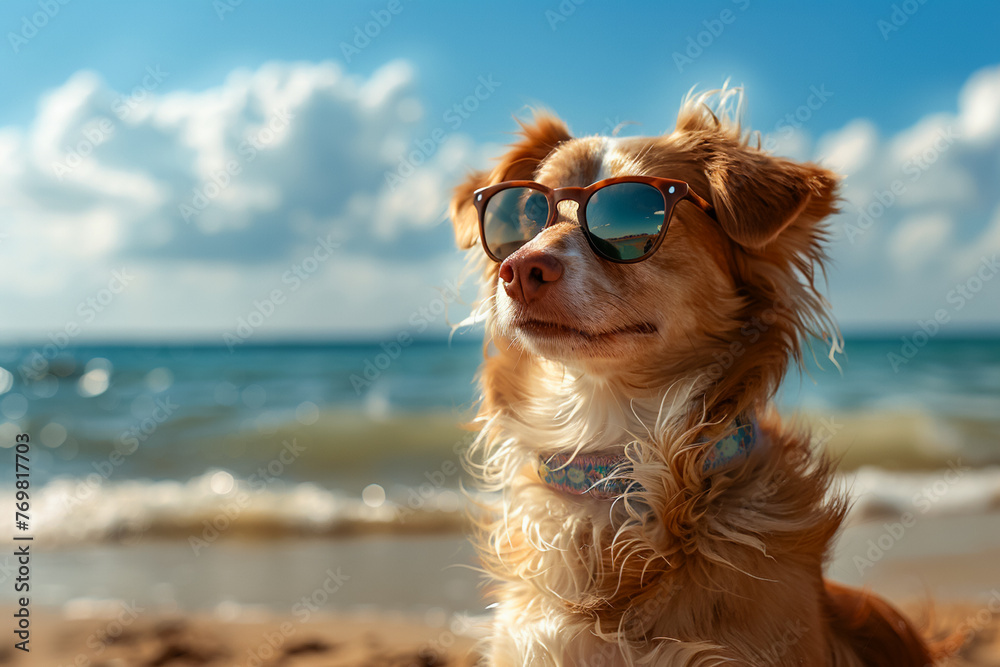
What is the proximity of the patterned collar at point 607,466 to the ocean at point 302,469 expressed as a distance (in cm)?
39

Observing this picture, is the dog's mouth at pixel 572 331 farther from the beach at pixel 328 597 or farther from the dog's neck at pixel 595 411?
the beach at pixel 328 597

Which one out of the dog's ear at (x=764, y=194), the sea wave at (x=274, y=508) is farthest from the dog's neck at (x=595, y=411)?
the sea wave at (x=274, y=508)

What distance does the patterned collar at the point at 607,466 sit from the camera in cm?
189

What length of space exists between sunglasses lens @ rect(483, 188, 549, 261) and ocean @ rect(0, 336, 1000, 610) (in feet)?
1.63

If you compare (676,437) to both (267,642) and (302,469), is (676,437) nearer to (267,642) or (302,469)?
(267,642)

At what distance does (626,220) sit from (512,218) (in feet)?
1.38

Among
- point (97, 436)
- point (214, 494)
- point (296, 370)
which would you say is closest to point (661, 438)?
point (214, 494)

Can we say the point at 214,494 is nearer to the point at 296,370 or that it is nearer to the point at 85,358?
the point at 296,370

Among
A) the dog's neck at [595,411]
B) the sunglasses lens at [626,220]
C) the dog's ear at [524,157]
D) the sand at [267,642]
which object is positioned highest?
the dog's ear at [524,157]

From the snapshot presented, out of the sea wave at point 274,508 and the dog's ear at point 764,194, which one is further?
the sea wave at point 274,508

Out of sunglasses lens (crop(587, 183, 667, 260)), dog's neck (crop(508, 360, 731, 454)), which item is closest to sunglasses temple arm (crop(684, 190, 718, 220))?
sunglasses lens (crop(587, 183, 667, 260))

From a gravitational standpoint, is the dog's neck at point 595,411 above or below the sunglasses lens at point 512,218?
below

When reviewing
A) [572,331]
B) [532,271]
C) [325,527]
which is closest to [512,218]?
[532,271]

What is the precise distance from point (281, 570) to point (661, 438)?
3.91 m
